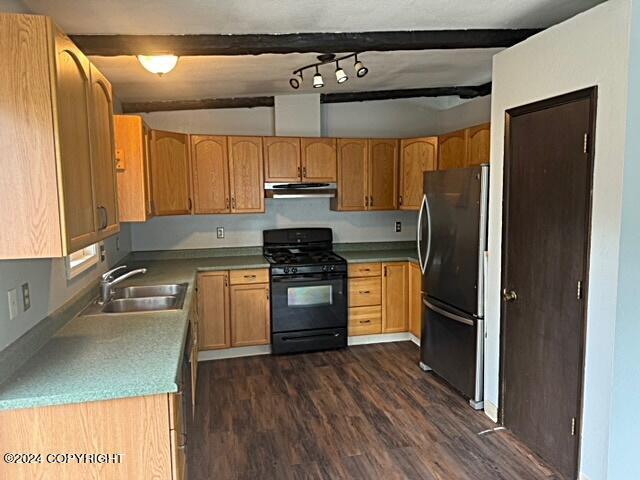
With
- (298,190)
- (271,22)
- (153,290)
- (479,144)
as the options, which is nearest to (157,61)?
(271,22)

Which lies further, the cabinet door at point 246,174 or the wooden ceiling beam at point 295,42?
the cabinet door at point 246,174

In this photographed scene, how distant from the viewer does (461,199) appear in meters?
3.26

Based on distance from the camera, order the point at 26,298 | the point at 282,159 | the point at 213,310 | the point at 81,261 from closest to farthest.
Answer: the point at 26,298 → the point at 81,261 → the point at 213,310 → the point at 282,159

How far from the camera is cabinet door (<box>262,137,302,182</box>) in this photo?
14.5 ft

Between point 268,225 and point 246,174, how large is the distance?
2.22 ft

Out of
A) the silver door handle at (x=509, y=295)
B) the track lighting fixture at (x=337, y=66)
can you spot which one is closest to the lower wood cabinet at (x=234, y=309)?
the track lighting fixture at (x=337, y=66)

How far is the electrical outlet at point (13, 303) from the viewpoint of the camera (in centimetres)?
175

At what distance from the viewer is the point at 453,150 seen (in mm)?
4238

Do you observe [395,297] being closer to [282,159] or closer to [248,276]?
[248,276]

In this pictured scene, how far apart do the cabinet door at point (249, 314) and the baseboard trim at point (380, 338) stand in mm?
902

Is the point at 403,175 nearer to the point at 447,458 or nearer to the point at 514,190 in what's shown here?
the point at 514,190

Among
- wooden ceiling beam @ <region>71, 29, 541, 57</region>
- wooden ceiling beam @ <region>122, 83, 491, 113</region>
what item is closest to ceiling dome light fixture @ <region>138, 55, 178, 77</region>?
wooden ceiling beam @ <region>71, 29, 541, 57</region>

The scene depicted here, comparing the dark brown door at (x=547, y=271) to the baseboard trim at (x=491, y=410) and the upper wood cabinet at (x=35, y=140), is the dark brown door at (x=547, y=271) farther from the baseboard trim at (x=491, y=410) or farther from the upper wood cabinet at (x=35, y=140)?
the upper wood cabinet at (x=35, y=140)

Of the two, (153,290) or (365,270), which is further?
(365,270)
